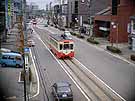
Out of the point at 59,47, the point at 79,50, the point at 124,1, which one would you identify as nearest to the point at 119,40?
the point at 124,1

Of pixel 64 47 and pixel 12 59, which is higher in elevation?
pixel 64 47

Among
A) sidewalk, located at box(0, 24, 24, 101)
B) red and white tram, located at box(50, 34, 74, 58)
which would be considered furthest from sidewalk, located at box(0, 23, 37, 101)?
red and white tram, located at box(50, 34, 74, 58)

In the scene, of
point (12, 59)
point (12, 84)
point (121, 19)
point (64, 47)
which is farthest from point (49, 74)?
point (121, 19)

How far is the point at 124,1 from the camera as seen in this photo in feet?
57.0

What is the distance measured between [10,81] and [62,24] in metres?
27.4

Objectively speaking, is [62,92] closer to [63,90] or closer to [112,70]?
[63,90]

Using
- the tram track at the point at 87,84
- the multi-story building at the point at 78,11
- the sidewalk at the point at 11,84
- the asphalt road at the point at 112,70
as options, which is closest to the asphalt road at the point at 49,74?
the tram track at the point at 87,84

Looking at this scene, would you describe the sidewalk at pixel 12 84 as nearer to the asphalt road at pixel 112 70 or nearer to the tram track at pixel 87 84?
the tram track at pixel 87 84

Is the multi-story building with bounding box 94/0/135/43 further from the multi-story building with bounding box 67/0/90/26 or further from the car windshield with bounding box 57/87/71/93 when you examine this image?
the car windshield with bounding box 57/87/71/93

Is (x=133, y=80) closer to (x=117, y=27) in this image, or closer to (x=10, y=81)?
(x=10, y=81)

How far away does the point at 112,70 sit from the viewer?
10.3 metres

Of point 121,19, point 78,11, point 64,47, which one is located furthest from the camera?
point 78,11

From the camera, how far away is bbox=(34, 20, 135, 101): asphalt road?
7.93 m

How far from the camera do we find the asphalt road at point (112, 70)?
7.93 metres
